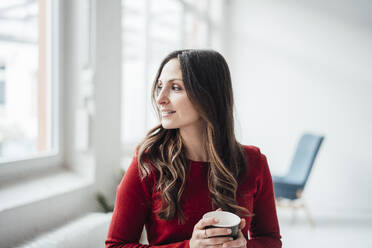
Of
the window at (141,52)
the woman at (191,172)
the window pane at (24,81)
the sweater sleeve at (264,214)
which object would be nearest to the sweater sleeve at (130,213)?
the woman at (191,172)

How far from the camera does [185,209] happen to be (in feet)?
3.59

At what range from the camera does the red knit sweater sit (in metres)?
1.05

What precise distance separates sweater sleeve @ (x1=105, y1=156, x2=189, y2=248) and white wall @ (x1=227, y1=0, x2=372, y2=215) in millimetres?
3783

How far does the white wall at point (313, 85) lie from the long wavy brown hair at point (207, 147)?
357cm

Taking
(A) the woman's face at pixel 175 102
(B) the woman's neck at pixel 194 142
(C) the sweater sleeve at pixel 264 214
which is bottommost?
(C) the sweater sleeve at pixel 264 214

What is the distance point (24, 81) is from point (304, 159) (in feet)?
10.5

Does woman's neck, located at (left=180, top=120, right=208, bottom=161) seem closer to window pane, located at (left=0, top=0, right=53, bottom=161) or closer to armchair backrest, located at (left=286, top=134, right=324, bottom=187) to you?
window pane, located at (left=0, top=0, right=53, bottom=161)

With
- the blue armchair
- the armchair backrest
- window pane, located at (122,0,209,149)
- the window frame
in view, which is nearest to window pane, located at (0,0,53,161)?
the window frame

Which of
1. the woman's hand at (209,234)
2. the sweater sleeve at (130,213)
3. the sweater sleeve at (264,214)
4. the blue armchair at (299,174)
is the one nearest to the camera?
the woman's hand at (209,234)

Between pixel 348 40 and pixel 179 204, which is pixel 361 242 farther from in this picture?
pixel 179 204

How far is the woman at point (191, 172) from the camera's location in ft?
3.52

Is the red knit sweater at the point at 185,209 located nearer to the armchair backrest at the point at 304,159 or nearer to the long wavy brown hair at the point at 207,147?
the long wavy brown hair at the point at 207,147

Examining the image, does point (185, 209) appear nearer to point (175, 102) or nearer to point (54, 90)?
point (175, 102)

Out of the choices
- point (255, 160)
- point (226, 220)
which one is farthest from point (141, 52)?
point (226, 220)
